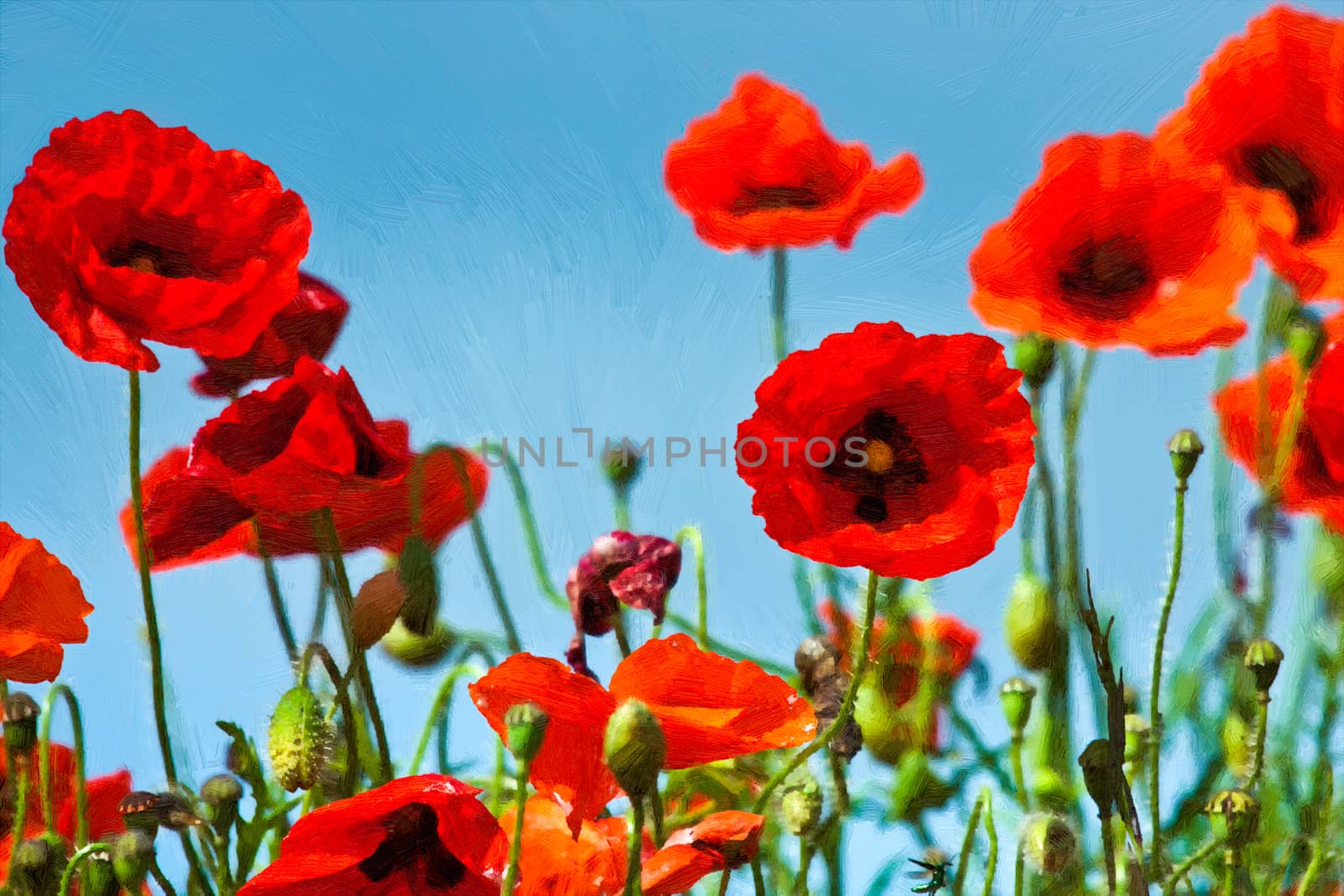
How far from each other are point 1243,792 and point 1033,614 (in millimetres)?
124

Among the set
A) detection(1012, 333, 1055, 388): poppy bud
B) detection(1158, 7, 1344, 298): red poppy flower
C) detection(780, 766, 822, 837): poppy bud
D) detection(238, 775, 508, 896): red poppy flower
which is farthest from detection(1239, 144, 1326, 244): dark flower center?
detection(238, 775, 508, 896): red poppy flower

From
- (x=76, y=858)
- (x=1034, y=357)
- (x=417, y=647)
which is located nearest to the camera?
(x=76, y=858)

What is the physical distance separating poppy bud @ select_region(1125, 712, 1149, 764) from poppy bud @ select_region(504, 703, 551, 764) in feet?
0.89

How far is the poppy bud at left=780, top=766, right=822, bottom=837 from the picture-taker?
55 cm

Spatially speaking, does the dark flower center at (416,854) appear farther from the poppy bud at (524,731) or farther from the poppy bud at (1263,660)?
the poppy bud at (1263,660)

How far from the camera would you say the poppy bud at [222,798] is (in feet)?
1.89

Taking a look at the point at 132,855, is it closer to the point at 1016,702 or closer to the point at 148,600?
the point at 148,600

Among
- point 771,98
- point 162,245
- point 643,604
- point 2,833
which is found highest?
point 771,98

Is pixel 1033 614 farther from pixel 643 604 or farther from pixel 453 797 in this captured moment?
pixel 453 797

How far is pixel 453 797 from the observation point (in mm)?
470

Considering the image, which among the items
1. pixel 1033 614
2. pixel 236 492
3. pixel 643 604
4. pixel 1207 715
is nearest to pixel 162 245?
pixel 236 492

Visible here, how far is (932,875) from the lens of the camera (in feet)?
1.96

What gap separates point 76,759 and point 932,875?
0.38 metres

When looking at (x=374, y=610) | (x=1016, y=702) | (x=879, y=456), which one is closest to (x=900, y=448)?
(x=879, y=456)
